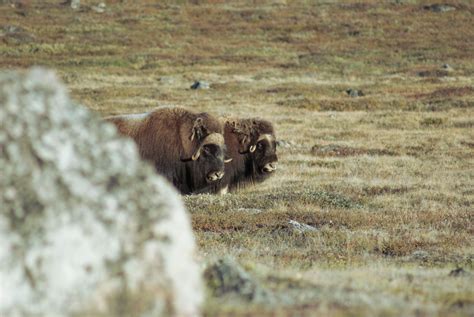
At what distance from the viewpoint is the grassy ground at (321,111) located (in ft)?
30.0

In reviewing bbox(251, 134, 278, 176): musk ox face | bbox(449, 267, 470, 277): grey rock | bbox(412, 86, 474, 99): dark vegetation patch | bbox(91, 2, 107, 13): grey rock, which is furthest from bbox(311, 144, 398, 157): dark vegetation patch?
bbox(91, 2, 107, 13): grey rock

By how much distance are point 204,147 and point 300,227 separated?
13.5 ft

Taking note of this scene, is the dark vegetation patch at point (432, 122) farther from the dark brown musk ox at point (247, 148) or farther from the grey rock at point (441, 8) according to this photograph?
the grey rock at point (441, 8)

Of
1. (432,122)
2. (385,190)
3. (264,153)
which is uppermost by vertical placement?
(264,153)

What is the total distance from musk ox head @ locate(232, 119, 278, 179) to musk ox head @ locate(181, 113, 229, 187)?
7.13 feet

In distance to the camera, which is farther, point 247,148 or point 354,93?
point 354,93

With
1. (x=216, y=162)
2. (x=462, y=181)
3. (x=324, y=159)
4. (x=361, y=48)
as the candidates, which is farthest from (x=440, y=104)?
(x=361, y=48)

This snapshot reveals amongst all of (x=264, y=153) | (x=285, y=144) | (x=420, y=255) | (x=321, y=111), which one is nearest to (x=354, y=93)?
(x=321, y=111)

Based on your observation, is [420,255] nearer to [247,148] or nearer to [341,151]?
[247,148]

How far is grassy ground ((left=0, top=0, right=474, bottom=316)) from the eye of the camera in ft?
30.0

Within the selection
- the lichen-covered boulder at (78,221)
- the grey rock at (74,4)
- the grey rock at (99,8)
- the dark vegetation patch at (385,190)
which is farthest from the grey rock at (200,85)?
the lichen-covered boulder at (78,221)

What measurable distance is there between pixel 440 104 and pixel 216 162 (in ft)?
92.2

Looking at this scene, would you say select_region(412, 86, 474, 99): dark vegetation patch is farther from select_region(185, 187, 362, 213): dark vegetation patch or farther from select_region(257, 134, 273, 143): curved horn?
select_region(185, 187, 362, 213): dark vegetation patch

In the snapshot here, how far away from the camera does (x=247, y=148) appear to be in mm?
21031
